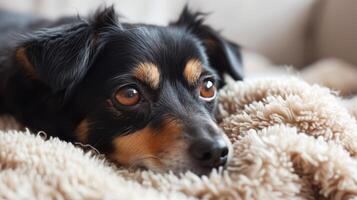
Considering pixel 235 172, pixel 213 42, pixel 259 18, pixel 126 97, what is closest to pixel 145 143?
pixel 126 97

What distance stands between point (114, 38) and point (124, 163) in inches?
17.2

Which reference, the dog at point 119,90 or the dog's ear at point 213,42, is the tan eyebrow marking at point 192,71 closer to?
the dog at point 119,90

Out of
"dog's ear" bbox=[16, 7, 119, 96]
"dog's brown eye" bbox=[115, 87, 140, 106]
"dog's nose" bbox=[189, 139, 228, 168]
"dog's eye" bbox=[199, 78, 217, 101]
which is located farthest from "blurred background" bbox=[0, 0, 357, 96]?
"dog's nose" bbox=[189, 139, 228, 168]

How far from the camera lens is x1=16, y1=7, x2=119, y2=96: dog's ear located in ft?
4.58

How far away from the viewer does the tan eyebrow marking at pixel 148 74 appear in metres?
1.44

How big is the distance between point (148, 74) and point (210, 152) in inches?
14.5

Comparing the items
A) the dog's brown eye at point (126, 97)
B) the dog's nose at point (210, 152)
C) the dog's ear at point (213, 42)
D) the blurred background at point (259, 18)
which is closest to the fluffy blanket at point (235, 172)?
the dog's nose at point (210, 152)

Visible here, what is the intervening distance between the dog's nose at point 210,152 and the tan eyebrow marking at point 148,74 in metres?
0.30

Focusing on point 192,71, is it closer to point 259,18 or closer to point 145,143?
point 145,143

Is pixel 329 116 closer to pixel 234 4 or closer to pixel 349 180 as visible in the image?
pixel 349 180

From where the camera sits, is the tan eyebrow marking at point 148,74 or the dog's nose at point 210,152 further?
the tan eyebrow marking at point 148,74

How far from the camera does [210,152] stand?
121 centimetres

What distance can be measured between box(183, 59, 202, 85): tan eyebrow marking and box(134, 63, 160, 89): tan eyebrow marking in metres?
0.12

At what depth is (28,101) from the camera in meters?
1.60
